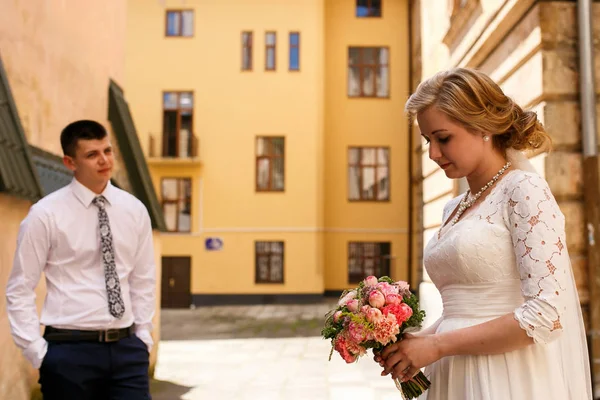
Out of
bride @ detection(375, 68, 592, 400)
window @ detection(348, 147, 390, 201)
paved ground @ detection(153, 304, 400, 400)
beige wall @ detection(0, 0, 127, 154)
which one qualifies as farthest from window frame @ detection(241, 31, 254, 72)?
bride @ detection(375, 68, 592, 400)

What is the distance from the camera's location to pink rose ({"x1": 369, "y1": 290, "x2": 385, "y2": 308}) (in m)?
2.01

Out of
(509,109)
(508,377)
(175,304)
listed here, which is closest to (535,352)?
(508,377)

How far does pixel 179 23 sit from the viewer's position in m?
23.1

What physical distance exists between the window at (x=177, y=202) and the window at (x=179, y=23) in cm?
Result: 547

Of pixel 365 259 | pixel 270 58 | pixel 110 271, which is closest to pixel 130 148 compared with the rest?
pixel 110 271

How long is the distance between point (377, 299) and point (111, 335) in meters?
1.79

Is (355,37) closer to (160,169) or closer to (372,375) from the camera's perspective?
(160,169)

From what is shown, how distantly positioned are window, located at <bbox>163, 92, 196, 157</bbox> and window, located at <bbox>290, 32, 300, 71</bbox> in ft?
12.7

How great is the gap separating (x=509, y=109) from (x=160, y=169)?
2115 centimetres

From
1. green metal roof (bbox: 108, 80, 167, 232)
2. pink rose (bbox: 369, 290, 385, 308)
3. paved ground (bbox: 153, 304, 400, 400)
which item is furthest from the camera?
green metal roof (bbox: 108, 80, 167, 232)

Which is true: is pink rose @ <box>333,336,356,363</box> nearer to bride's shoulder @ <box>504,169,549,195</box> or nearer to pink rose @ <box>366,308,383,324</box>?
pink rose @ <box>366,308,383,324</box>

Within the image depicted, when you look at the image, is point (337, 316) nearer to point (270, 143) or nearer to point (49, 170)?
point (49, 170)

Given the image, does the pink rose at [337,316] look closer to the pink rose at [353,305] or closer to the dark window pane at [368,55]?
the pink rose at [353,305]

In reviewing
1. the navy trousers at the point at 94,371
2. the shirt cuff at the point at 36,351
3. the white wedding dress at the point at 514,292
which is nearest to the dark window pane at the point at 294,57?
the navy trousers at the point at 94,371
